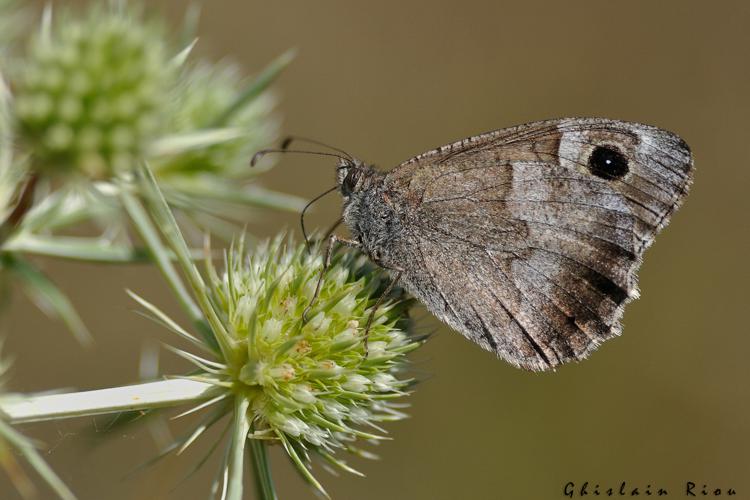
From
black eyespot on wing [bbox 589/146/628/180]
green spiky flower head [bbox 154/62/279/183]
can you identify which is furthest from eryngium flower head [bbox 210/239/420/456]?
black eyespot on wing [bbox 589/146/628/180]

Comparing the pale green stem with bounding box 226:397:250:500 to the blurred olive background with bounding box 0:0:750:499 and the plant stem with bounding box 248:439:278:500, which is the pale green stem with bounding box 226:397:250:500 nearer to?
the plant stem with bounding box 248:439:278:500

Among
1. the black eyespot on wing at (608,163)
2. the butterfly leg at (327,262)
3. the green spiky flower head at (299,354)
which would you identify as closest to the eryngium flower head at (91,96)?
the green spiky flower head at (299,354)

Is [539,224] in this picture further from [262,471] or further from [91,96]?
[91,96]

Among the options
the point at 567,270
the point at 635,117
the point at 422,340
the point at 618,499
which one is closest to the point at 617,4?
the point at 635,117

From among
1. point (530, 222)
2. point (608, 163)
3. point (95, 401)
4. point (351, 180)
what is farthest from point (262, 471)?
point (608, 163)

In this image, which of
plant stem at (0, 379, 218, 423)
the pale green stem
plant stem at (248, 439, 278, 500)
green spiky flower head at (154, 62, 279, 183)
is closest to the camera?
plant stem at (0, 379, 218, 423)

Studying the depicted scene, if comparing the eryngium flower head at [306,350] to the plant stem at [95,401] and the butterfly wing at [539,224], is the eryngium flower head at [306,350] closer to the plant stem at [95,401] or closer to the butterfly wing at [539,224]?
the plant stem at [95,401]

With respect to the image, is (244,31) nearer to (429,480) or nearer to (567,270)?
(429,480)

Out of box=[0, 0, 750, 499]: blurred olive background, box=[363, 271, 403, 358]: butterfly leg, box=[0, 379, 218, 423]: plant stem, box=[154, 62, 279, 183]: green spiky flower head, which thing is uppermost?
box=[0, 0, 750, 499]: blurred olive background
